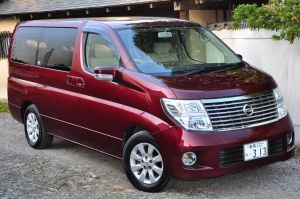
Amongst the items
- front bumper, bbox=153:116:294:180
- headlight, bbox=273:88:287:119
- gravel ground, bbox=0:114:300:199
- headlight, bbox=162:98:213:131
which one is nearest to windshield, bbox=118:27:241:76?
headlight, bbox=162:98:213:131

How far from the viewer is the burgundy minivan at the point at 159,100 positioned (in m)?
4.81

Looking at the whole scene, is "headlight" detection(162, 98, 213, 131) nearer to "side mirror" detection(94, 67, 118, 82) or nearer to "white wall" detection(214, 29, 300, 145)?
"side mirror" detection(94, 67, 118, 82)

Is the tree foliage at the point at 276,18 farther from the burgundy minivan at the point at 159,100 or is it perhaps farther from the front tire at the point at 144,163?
the front tire at the point at 144,163

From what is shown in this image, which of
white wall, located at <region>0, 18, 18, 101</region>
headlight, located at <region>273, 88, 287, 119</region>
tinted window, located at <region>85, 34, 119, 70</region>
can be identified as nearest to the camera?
headlight, located at <region>273, 88, 287, 119</region>

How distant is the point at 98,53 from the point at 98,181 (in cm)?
155

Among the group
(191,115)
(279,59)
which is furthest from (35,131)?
(279,59)

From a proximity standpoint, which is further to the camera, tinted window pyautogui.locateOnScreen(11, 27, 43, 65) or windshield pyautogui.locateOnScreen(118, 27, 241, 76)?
tinted window pyautogui.locateOnScreen(11, 27, 43, 65)

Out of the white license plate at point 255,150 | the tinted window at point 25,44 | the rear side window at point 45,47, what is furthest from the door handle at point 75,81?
the white license plate at point 255,150

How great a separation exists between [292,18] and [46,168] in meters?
3.95

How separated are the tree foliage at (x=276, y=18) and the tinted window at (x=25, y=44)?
3.15 m

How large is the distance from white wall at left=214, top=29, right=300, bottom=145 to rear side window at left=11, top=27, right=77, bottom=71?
9.87ft

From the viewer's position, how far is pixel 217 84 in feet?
16.4

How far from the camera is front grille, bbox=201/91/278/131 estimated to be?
4824mm

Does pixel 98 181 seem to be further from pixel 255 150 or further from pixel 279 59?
pixel 279 59
